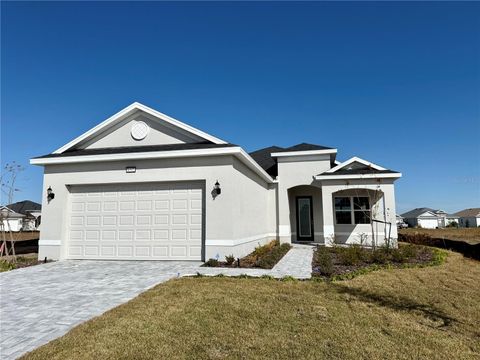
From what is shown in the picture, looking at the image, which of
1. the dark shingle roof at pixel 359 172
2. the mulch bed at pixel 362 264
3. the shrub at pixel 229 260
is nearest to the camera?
the mulch bed at pixel 362 264

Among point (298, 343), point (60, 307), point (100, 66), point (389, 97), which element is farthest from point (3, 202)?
point (389, 97)

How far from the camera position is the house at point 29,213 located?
4416 centimetres

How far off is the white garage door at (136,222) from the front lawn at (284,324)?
367cm

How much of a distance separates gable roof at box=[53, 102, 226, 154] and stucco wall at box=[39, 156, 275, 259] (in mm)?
1064

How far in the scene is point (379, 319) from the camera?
483 centimetres

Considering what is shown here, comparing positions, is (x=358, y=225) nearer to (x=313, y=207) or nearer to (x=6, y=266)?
(x=313, y=207)

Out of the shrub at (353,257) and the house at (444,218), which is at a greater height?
the house at (444,218)

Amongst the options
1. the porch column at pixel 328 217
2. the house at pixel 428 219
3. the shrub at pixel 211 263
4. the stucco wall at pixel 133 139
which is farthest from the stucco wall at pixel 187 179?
the house at pixel 428 219

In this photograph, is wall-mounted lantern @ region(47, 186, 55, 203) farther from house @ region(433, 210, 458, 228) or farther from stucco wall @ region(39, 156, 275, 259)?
house @ region(433, 210, 458, 228)

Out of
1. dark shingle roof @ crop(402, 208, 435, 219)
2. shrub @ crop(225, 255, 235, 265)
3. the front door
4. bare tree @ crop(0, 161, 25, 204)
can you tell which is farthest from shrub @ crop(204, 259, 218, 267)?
dark shingle roof @ crop(402, 208, 435, 219)

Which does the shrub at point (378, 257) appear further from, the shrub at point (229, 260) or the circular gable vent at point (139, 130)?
the circular gable vent at point (139, 130)

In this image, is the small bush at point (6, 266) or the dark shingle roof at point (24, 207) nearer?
the small bush at point (6, 266)

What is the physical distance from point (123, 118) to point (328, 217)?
36.0 feet

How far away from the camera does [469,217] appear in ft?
183
